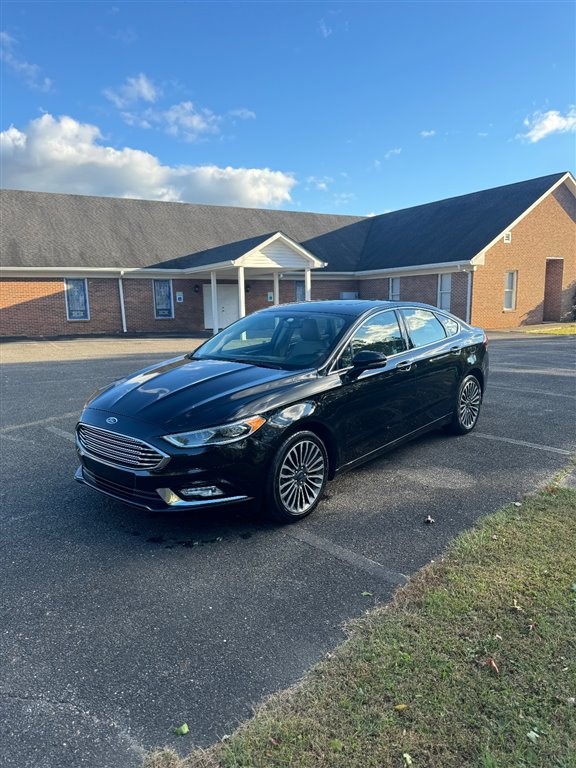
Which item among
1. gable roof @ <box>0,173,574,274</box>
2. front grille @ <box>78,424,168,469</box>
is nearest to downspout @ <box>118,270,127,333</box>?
gable roof @ <box>0,173,574,274</box>

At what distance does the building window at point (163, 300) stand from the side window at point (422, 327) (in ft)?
59.5

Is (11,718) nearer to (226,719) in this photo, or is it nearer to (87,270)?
(226,719)

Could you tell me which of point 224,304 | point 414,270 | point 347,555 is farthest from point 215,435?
point 414,270

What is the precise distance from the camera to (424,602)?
2855 millimetres

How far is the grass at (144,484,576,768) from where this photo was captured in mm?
1950

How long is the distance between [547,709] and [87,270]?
2110 centimetres

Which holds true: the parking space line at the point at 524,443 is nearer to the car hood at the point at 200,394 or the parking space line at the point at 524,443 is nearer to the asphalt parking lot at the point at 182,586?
the asphalt parking lot at the point at 182,586

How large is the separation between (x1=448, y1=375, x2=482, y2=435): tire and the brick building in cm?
1384

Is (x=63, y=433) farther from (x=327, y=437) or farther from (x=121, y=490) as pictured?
(x=327, y=437)

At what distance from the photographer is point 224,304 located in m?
23.9

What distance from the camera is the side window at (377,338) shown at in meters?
4.55

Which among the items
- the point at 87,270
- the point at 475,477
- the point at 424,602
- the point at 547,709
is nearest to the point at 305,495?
the point at 424,602

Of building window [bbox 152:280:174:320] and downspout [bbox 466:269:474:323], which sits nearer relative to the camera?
downspout [bbox 466:269:474:323]

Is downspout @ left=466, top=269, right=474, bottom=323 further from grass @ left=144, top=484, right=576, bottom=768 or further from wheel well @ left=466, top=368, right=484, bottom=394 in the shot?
grass @ left=144, top=484, right=576, bottom=768
